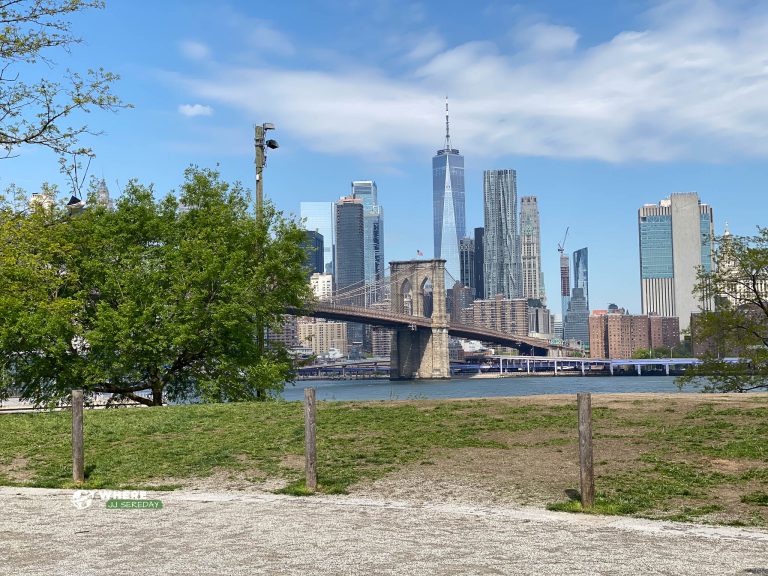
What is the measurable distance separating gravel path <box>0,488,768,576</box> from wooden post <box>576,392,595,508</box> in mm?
480

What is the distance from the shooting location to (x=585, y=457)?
10359 millimetres

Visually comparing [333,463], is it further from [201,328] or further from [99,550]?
[201,328]

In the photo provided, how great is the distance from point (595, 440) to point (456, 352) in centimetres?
16762

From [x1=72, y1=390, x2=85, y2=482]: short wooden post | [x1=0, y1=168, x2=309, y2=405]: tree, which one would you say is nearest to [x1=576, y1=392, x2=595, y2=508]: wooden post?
[x1=72, y1=390, x2=85, y2=482]: short wooden post

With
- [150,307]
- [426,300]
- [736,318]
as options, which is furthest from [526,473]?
[426,300]

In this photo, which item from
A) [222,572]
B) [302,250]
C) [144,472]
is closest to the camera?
[222,572]

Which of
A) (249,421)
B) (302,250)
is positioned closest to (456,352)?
(302,250)

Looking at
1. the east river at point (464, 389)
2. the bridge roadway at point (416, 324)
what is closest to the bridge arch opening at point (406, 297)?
the bridge roadway at point (416, 324)

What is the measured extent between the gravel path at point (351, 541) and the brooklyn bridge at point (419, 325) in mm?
77219

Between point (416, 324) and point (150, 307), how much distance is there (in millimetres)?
95498

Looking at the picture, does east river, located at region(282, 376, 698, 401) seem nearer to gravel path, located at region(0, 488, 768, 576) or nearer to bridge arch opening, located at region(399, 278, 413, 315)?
gravel path, located at region(0, 488, 768, 576)

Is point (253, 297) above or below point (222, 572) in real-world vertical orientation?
above

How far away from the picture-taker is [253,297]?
2662cm

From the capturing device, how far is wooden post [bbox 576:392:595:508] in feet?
33.5
